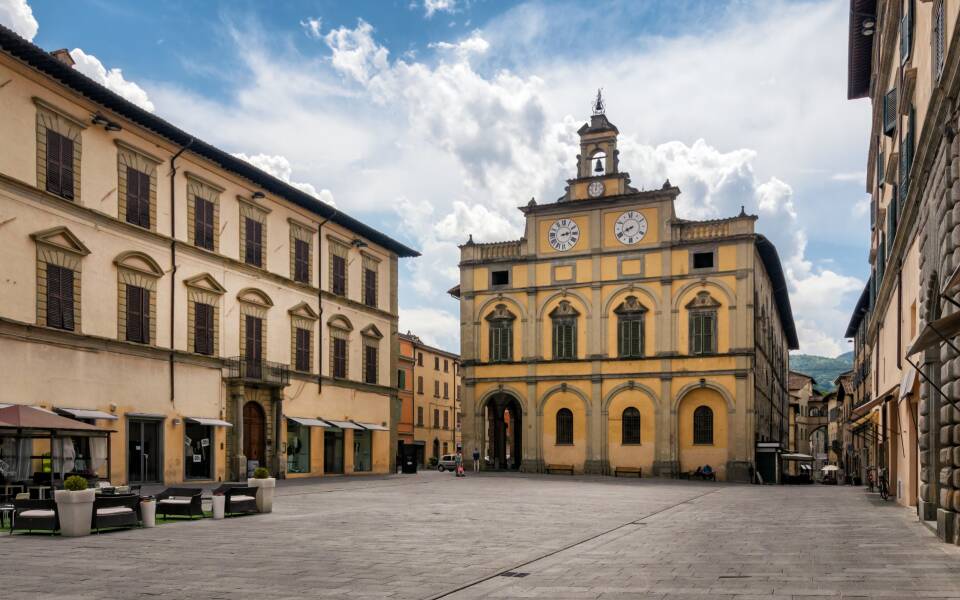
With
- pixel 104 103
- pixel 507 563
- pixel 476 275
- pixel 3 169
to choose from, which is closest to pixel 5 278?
pixel 3 169

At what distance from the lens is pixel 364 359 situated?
4594 cm

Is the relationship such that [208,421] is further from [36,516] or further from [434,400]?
[434,400]

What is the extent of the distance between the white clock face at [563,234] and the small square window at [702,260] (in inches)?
266

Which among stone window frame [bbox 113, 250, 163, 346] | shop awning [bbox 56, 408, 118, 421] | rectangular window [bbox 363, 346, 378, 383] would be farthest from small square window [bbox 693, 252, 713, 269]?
shop awning [bbox 56, 408, 118, 421]

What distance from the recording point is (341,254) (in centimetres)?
4422

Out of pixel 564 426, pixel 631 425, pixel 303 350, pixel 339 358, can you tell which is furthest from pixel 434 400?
pixel 303 350

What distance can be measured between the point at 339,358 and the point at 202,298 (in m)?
10.2

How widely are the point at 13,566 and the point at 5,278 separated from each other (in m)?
15.5

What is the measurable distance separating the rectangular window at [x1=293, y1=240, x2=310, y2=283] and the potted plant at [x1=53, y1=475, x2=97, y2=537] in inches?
971

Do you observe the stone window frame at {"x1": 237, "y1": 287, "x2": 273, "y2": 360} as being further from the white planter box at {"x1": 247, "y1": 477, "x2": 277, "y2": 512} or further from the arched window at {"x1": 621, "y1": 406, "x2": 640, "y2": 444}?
the arched window at {"x1": 621, "y1": 406, "x2": 640, "y2": 444}

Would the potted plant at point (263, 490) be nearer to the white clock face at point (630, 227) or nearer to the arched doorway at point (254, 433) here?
the arched doorway at point (254, 433)

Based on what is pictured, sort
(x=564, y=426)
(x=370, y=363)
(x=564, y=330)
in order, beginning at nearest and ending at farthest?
1. (x=370, y=363)
2. (x=564, y=426)
3. (x=564, y=330)

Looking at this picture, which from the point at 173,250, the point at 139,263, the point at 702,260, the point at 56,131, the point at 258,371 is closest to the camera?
the point at 56,131

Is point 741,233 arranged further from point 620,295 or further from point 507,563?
point 507,563
